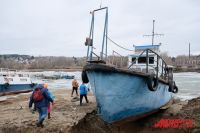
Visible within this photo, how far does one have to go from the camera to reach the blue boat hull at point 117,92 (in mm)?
9398

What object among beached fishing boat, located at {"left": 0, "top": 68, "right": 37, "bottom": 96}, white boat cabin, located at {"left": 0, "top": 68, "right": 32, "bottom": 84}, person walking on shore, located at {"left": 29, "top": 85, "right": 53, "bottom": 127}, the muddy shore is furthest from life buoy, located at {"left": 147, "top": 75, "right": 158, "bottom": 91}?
white boat cabin, located at {"left": 0, "top": 68, "right": 32, "bottom": 84}

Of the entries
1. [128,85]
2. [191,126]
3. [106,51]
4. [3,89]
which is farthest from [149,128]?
[3,89]

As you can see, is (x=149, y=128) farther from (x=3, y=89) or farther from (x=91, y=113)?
(x=3, y=89)

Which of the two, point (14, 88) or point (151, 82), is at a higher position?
point (151, 82)

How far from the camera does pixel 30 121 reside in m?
11.2

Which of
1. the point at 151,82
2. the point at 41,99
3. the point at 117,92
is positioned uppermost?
the point at 151,82

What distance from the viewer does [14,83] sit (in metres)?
27.7

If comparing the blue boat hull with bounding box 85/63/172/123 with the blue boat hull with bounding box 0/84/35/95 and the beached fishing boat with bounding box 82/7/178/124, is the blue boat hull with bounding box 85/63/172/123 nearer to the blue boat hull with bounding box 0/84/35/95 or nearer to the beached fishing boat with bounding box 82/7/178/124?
the beached fishing boat with bounding box 82/7/178/124

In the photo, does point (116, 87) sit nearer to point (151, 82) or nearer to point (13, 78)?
point (151, 82)

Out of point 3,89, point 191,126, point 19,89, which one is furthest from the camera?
point 19,89

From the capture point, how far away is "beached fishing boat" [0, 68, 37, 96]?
2650cm

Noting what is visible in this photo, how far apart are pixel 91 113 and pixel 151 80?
10.8ft

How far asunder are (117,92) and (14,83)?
19941 mm

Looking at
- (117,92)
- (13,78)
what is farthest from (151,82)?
(13,78)
